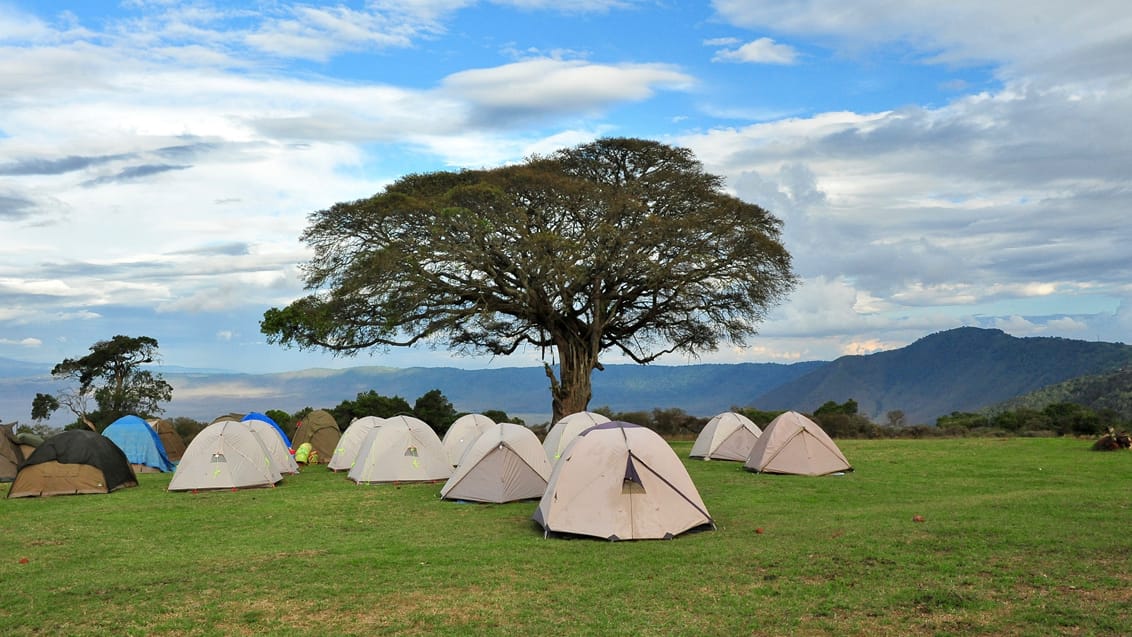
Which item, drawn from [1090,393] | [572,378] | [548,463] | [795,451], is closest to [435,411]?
[572,378]

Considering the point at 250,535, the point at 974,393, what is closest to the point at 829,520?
the point at 250,535

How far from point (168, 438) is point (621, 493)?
2090cm

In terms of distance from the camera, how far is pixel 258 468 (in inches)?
813

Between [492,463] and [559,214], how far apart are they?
17.3 meters

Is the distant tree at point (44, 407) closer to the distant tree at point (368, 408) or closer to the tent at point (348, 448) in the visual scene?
the distant tree at point (368, 408)

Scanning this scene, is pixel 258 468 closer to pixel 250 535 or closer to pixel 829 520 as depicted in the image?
pixel 250 535

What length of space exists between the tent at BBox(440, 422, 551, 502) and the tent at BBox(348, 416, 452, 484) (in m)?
3.84

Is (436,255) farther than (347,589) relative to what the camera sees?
Yes

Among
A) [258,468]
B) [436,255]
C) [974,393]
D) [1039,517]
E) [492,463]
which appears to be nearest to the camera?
[1039,517]

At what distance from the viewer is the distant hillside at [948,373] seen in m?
132

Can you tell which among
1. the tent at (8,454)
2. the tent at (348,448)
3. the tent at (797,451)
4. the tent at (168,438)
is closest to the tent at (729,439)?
the tent at (797,451)

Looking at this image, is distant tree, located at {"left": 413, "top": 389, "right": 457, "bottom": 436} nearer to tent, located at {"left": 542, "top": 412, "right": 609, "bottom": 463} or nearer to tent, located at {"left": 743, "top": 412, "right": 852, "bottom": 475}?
tent, located at {"left": 542, "top": 412, "right": 609, "bottom": 463}

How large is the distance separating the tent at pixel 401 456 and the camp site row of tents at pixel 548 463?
0.02 m

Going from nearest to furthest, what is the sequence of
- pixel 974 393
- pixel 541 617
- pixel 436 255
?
pixel 541 617 < pixel 436 255 < pixel 974 393
